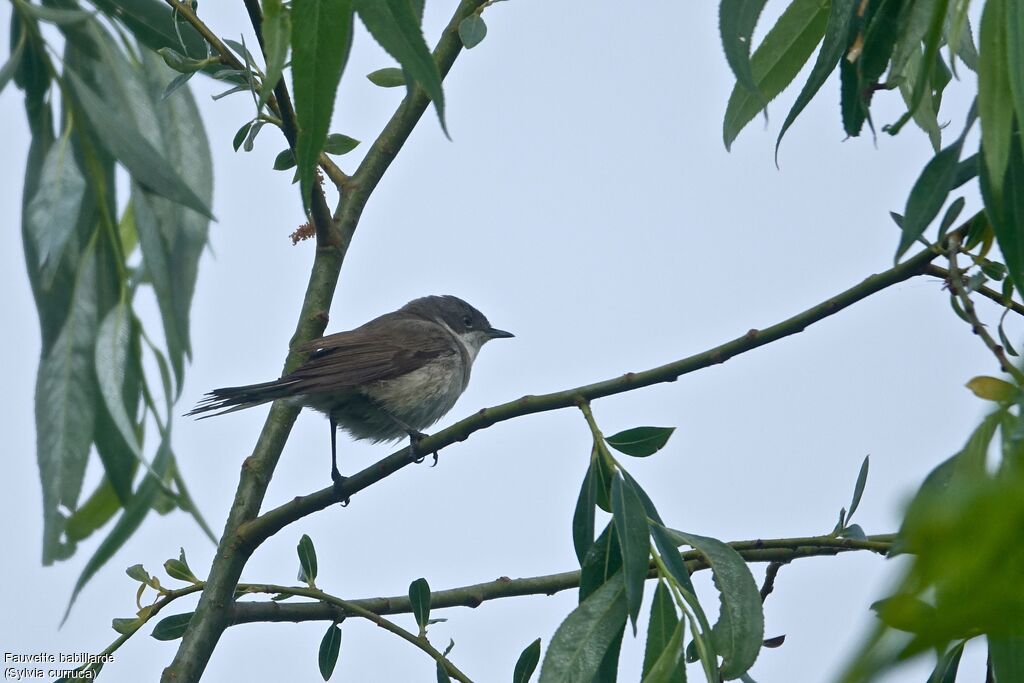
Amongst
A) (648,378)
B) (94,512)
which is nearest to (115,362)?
(94,512)

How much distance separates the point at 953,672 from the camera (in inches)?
87.6

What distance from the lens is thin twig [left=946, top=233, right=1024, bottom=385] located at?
1489 mm

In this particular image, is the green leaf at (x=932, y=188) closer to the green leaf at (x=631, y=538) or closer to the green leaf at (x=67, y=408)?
the green leaf at (x=631, y=538)

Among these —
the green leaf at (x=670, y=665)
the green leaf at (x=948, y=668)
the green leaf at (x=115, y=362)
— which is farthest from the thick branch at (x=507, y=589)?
the green leaf at (x=115, y=362)

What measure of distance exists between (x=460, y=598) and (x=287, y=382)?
52.5 inches

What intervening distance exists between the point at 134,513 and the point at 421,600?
90 centimetres

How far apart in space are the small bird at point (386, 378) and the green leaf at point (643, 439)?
1.92 metres

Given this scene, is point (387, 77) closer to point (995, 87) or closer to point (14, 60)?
point (14, 60)

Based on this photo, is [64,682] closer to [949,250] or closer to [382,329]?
[949,250]

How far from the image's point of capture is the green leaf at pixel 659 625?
1996 millimetres

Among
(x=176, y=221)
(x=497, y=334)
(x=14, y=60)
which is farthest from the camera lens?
(x=497, y=334)

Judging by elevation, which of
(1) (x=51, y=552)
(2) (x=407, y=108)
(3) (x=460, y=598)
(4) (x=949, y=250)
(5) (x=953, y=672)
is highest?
(2) (x=407, y=108)

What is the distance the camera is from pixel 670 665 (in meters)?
1.77

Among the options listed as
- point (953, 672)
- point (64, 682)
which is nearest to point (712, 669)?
point (953, 672)
